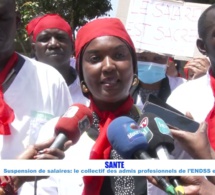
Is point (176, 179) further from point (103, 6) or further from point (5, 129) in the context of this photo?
point (103, 6)

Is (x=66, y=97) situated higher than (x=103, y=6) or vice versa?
(x=66, y=97)

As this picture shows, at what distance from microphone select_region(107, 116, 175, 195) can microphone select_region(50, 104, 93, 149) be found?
118 millimetres

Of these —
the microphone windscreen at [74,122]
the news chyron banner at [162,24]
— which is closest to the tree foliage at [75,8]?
the news chyron banner at [162,24]

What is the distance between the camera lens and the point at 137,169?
187 centimetres

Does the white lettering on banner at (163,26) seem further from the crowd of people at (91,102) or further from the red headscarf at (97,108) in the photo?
the red headscarf at (97,108)

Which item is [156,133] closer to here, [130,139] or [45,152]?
[130,139]

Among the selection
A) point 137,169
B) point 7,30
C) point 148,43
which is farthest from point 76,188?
point 148,43

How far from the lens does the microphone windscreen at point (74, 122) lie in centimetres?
202

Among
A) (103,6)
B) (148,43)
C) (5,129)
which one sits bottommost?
(103,6)

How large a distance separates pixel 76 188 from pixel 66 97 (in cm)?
72

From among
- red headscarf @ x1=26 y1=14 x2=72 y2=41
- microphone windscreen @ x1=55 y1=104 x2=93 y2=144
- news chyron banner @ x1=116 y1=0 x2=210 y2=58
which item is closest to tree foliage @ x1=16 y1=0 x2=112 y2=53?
red headscarf @ x1=26 y1=14 x2=72 y2=41

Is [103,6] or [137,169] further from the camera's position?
[103,6]

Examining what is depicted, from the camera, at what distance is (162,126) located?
6.47ft

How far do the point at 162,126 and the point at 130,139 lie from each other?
149 millimetres
